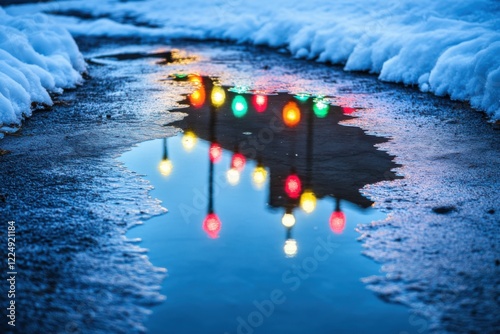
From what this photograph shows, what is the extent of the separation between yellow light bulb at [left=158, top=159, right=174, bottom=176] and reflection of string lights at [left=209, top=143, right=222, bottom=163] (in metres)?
0.43

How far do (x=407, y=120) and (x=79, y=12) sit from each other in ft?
99.2

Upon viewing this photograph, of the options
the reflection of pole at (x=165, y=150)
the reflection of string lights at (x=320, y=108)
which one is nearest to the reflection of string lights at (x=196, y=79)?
the reflection of string lights at (x=320, y=108)

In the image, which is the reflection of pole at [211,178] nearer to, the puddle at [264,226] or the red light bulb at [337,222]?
the puddle at [264,226]

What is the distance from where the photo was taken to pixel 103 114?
26.3ft

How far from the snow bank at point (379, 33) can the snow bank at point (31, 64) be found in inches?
231

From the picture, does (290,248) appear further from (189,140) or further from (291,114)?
(291,114)

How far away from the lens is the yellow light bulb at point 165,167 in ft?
18.2

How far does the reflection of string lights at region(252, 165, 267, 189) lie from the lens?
5216mm

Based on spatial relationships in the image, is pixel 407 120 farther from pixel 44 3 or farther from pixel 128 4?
pixel 44 3

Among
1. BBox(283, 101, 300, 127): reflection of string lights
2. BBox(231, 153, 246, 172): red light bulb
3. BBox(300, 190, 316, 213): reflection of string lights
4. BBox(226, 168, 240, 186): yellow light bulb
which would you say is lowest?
BBox(300, 190, 316, 213): reflection of string lights

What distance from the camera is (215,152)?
6.22 m

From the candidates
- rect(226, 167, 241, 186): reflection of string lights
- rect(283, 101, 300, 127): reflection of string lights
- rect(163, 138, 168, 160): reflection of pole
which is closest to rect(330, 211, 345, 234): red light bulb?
rect(226, 167, 241, 186): reflection of string lights

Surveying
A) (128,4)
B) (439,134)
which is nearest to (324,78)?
(439,134)

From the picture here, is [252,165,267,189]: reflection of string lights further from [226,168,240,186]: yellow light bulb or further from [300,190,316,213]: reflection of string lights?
[300,190,316,213]: reflection of string lights
